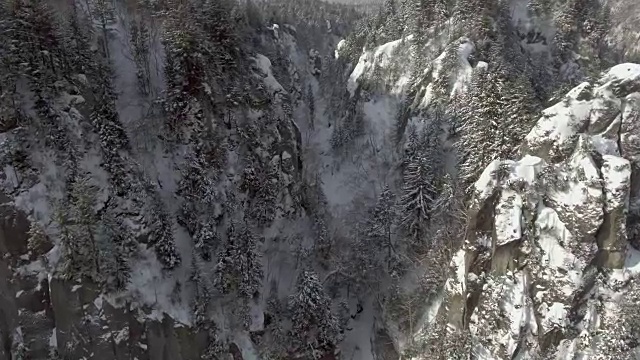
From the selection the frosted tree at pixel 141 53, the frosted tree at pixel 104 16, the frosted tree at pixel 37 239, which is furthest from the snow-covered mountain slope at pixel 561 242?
the frosted tree at pixel 104 16

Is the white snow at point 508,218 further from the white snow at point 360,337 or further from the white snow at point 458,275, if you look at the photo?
the white snow at point 360,337

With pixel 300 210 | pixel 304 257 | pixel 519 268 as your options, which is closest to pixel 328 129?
pixel 300 210

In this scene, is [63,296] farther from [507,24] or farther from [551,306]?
[507,24]

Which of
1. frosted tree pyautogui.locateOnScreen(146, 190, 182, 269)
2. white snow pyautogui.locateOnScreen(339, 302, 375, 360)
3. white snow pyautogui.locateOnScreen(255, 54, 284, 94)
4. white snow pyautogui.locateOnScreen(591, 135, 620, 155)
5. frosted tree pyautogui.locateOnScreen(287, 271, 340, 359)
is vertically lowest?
white snow pyautogui.locateOnScreen(339, 302, 375, 360)

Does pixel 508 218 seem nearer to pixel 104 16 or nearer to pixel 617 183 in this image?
pixel 617 183

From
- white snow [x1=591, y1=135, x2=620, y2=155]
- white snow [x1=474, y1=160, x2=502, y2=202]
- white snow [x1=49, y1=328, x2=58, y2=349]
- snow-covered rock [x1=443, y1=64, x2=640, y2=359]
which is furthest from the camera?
white snow [x1=474, y1=160, x2=502, y2=202]

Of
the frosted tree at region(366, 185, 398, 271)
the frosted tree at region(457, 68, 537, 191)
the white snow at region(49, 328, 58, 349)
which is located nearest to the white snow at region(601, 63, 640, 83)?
the frosted tree at region(457, 68, 537, 191)

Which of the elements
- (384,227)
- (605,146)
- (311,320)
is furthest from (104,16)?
(605,146)

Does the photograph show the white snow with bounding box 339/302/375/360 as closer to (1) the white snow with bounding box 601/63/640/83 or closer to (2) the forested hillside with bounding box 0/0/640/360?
(2) the forested hillside with bounding box 0/0/640/360
